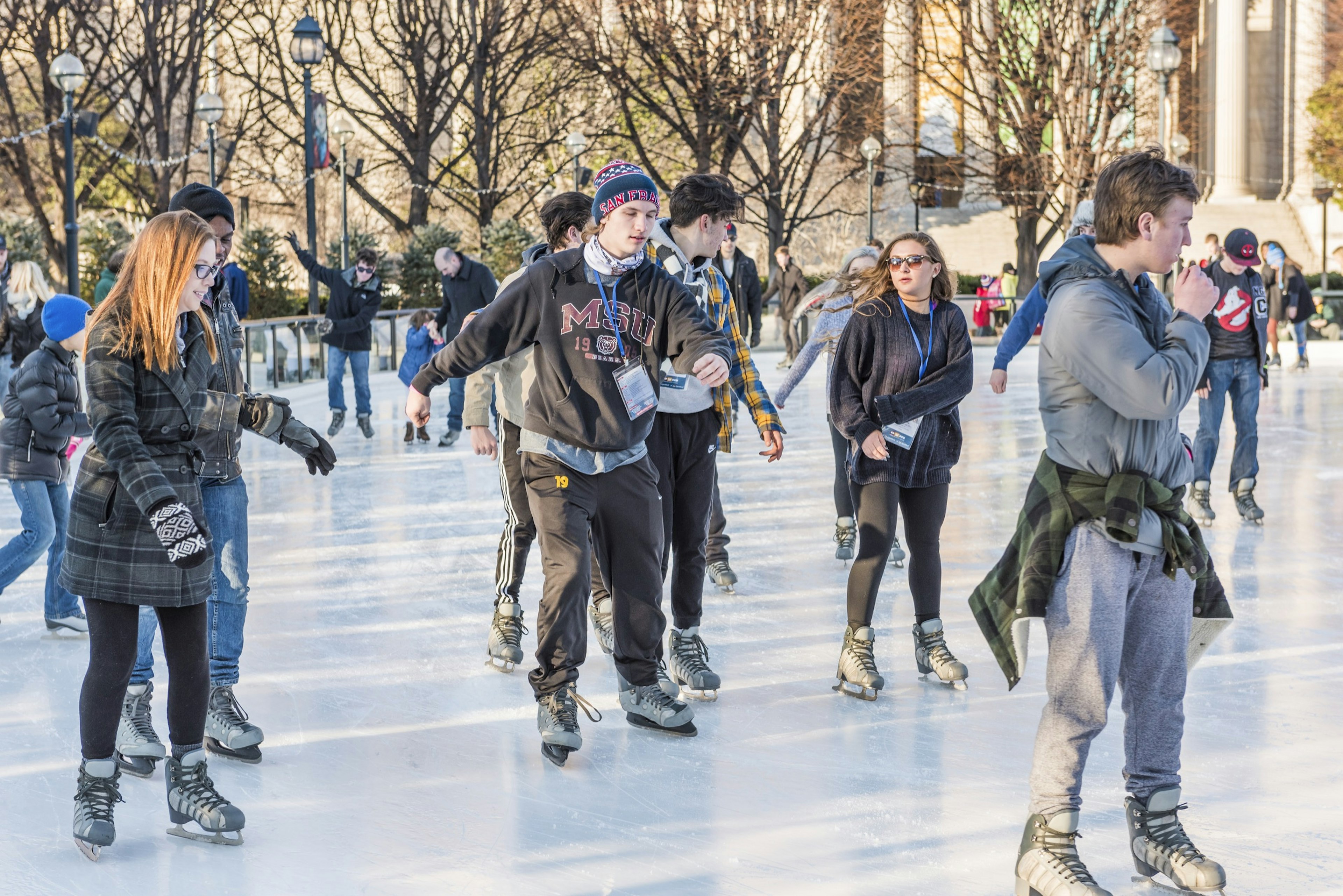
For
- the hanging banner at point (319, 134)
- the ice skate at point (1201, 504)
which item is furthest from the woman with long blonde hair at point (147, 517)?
the hanging banner at point (319, 134)

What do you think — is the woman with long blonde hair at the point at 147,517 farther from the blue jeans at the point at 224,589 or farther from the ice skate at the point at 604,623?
the ice skate at the point at 604,623

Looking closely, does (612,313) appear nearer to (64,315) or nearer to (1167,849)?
(64,315)

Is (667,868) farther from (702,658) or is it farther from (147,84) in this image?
(147,84)

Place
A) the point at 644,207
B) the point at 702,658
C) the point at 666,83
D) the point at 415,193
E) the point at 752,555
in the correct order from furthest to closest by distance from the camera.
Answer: the point at 666,83 < the point at 415,193 < the point at 752,555 < the point at 702,658 < the point at 644,207

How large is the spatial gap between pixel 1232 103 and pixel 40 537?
1721 inches

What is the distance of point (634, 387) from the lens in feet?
13.6

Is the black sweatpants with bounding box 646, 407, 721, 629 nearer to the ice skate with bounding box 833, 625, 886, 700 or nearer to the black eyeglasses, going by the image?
the ice skate with bounding box 833, 625, 886, 700

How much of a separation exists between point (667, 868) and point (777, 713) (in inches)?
52.1

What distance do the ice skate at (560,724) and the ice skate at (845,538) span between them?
2982mm

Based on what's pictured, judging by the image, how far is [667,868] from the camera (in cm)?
341

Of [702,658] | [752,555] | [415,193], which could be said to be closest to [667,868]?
[702,658]

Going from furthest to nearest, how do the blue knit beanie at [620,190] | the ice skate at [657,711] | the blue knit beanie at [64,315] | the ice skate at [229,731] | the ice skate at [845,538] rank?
the ice skate at [845,538] < the blue knit beanie at [64,315] < the ice skate at [657,711] < the ice skate at [229,731] < the blue knit beanie at [620,190]

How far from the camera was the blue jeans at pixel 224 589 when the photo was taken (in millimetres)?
4121

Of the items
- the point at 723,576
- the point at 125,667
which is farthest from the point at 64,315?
the point at 723,576
